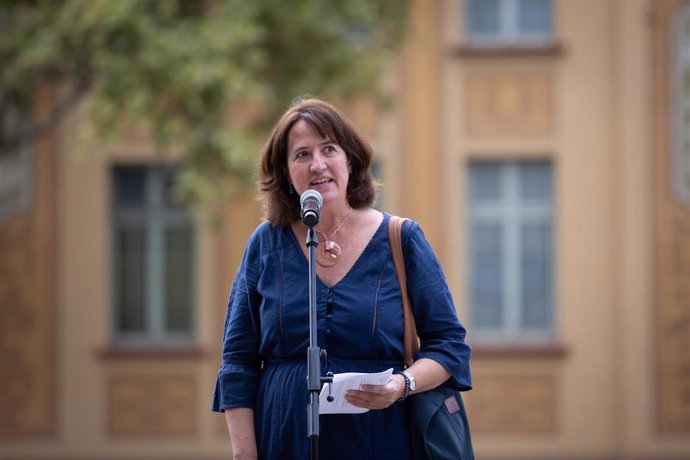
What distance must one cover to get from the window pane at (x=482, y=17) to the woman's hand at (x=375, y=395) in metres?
13.4

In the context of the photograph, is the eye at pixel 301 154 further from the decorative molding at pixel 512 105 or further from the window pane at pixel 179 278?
the window pane at pixel 179 278

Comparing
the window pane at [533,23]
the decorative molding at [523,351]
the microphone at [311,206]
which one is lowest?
the decorative molding at [523,351]

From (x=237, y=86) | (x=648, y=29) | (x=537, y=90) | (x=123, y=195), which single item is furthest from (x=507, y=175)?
(x=237, y=86)

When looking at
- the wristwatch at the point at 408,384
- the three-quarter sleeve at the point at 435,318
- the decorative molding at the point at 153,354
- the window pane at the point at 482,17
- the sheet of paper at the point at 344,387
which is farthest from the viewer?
the window pane at the point at 482,17

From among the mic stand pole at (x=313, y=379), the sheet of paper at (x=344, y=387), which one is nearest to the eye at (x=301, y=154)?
the mic stand pole at (x=313, y=379)

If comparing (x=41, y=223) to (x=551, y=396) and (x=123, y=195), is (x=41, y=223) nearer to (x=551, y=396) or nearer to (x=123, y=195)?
(x=123, y=195)

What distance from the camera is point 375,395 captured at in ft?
14.2

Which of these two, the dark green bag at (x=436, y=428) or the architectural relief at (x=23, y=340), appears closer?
the dark green bag at (x=436, y=428)

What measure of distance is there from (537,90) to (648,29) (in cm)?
139

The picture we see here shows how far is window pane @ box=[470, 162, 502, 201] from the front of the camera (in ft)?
57.2

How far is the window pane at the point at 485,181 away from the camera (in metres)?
17.4

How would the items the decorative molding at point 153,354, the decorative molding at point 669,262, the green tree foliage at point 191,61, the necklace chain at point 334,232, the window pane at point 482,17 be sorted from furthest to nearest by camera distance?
1. the window pane at point 482,17
2. the decorative molding at point 153,354
3. the decorative molding at point 669,262
4. the green tree foliage at point 191,61
5. the necklace chain at point 334,232

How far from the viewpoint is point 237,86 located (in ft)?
41.4

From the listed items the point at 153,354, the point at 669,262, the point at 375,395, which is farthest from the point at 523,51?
the point at 375,395
